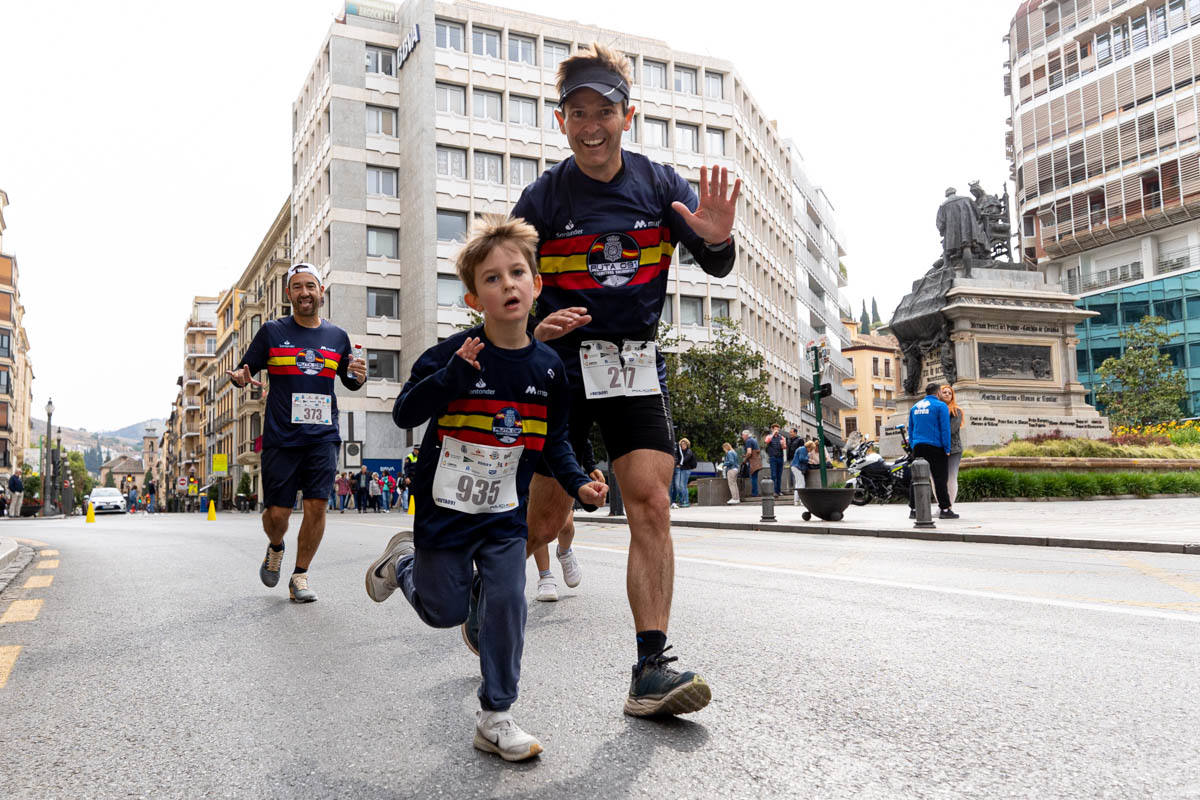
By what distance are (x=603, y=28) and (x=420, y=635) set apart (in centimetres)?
5705

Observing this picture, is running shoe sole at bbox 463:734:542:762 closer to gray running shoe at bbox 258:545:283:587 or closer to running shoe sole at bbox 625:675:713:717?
running shoe sole at bbox 625:675:713:717

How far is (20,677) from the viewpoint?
14.2 ft

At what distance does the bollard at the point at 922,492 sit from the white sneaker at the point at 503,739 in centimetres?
1104

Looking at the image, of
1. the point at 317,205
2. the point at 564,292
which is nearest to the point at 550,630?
the point at 564,292

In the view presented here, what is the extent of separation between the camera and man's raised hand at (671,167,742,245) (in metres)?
3.84

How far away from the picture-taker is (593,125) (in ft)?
12.7

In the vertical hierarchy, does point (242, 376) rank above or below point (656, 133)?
below

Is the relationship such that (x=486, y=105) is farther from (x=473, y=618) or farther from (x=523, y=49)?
(x=473, y=618)

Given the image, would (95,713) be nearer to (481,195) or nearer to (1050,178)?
(481,195)

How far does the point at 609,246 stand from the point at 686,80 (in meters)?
57.9

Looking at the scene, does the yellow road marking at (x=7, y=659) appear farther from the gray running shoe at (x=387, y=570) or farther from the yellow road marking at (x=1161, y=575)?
the yellow road marking at (x=1161, y=575)

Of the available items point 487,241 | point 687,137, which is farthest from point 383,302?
point 487,241

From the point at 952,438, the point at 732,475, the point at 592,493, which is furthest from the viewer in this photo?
the point at 732,475

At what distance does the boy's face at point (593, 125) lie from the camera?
12.7ft
